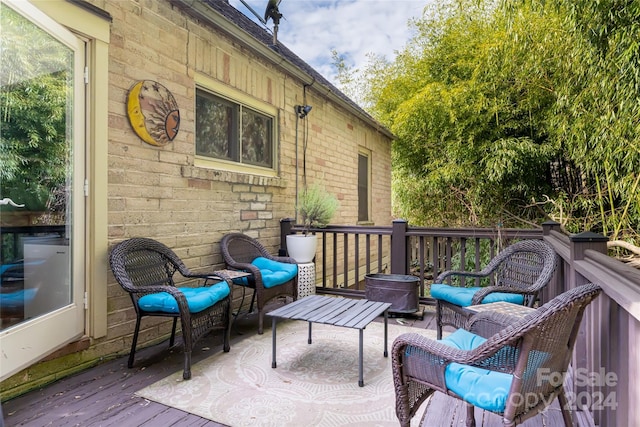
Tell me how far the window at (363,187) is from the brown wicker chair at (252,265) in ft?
12.7

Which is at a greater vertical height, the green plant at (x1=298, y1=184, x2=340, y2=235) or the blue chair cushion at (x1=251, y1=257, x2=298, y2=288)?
the green plant at (x1=298, y1=184, x2=340, y2=235)

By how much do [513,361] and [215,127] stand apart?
3434 millimetres

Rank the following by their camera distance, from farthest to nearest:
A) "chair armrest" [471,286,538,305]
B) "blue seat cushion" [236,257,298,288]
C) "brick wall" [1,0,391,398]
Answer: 1. "blue seat cushion" [236,257,298,288]
2. "brick wall" [1,0,391,398]
3. "chair armrest" [471,286,538,305]

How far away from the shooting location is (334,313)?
2.57 metres

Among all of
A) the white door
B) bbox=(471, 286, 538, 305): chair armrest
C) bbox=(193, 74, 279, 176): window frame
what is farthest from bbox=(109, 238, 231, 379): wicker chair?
bbox=(471, 286, 538, 305): chair armrest

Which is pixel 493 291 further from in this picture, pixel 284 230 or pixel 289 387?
pixel 284 230

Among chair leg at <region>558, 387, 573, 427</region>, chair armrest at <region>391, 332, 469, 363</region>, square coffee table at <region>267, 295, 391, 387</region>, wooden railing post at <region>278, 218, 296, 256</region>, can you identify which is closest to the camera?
chair armrest at <region>391, 332, 469, 363</region>

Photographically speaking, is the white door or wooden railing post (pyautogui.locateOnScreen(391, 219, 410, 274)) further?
wooden railing post (pyautogui.locateOnScreen(391, 219, 410, 274))

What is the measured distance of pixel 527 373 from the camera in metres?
1.31

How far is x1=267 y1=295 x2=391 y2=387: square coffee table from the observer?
2.33m

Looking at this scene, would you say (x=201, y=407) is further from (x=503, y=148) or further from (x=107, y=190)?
(x=503, y=148)

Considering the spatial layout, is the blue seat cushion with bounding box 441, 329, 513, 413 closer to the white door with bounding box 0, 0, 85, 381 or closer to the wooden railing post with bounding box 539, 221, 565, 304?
the wooden railing post with bounding box 539, 221, 565, 304

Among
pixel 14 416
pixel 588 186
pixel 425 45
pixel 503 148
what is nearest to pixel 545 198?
pixel 588 186

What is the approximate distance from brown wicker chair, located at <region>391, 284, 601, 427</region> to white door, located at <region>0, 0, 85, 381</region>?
213 cm
